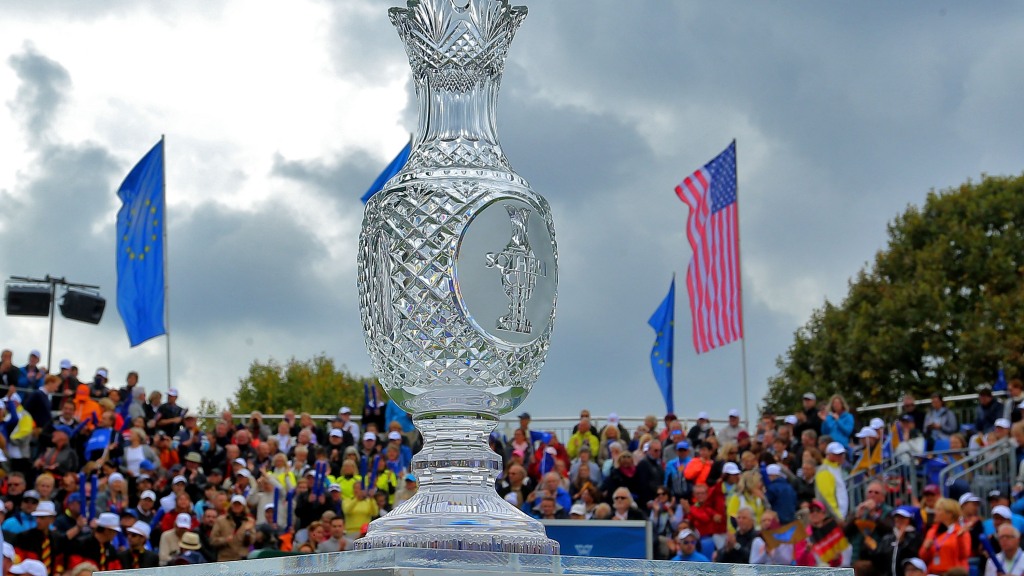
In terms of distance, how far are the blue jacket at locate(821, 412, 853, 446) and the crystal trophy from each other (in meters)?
16.1

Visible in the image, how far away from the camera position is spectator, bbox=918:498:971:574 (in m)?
12.4

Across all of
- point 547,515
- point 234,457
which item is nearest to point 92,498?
point 234,457

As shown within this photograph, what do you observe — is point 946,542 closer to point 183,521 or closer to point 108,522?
point 183,521

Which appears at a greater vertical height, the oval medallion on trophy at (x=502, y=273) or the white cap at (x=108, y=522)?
the oval medallion on trophy at (x=502, y=273)

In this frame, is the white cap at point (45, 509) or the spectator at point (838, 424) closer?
the white cap at point (45, 509)

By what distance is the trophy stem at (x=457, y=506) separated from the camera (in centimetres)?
282

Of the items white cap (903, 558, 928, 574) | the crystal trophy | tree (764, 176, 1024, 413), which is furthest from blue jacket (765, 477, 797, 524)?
tree (764, 176, 1024, 413)

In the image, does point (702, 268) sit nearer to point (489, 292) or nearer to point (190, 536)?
point (190, 536)

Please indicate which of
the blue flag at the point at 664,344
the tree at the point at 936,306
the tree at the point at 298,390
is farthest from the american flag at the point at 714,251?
the tree at the point at 298,390

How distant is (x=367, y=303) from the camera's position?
9.96ft

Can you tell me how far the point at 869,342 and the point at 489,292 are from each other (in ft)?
134

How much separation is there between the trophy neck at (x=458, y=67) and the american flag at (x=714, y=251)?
68.4ft

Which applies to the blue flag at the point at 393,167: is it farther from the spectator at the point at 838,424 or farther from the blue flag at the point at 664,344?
the spectator at the point at 838,424

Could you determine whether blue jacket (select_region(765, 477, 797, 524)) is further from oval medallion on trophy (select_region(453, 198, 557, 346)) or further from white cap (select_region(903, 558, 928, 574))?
oval medallion on trophy (select_region(453, 198, 557, 346))
